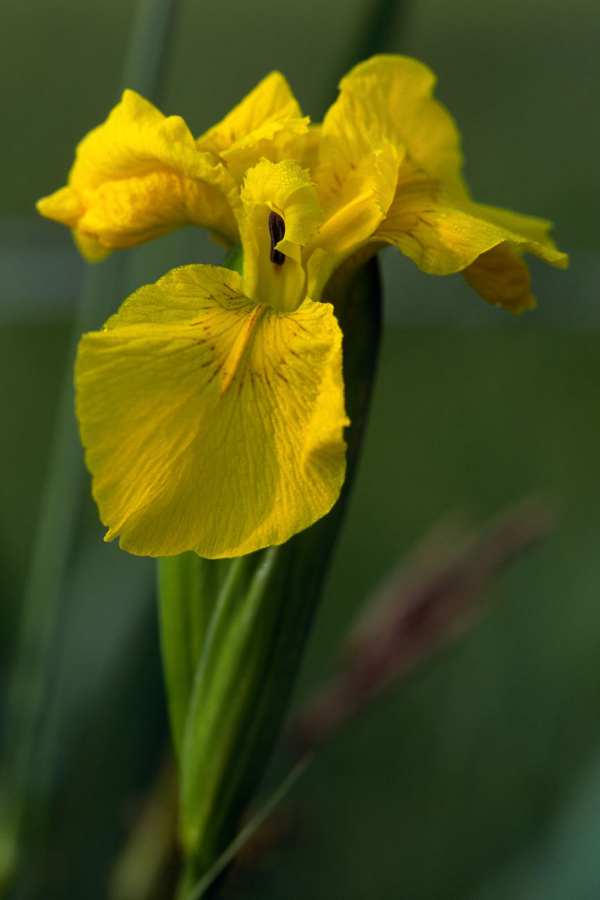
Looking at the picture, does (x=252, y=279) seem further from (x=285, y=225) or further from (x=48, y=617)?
(x=48, y=617)

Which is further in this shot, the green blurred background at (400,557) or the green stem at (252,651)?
the green blurred background at (400,557)

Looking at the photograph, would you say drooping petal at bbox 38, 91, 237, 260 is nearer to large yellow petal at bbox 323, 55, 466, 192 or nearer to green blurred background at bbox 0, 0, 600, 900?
large yellow petal at bbox 323, 55, 466, 192

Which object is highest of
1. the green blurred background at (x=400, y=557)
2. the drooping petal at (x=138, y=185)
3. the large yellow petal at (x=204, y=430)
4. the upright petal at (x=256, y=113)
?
the upright petal at (x=256, y=113)

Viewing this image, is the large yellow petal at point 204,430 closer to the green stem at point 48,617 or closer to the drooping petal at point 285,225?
the drooping petal at point 285,225

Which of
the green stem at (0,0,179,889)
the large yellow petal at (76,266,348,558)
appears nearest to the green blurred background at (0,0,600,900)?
the green stem at (0,0,179,889)

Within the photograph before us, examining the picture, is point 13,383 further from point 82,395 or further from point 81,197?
point 82,395

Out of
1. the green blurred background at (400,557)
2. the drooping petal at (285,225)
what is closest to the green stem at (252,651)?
the drooping petal at (285,225)

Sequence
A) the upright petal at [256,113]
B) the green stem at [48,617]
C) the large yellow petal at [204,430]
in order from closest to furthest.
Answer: the large yellow petal at [204,430] < the upright petal at [256,113] < the green stem at [48,617]

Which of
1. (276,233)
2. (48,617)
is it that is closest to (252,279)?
(276,233)
